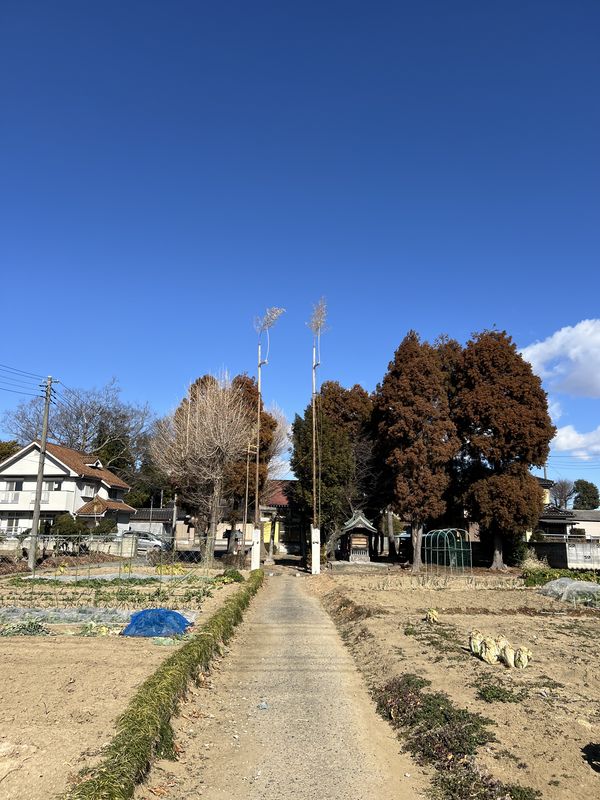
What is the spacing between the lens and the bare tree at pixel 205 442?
2995cm

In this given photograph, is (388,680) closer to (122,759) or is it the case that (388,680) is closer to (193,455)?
(122,759)

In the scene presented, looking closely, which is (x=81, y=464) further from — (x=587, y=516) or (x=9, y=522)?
(x=587, y=516)

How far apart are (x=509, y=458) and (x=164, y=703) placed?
27.1 meters

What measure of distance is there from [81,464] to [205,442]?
1793cm

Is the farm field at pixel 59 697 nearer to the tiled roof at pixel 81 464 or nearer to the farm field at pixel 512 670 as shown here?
the farm field at pixel 512 670

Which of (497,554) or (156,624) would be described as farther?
(497,554)

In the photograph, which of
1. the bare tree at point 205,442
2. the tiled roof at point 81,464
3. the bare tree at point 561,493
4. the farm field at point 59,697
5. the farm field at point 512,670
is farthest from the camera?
the bare tree at point 561,493

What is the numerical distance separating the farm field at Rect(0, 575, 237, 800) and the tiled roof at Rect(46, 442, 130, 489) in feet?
97.4

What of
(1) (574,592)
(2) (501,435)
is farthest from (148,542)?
(1) (574,592)

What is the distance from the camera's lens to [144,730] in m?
5.34

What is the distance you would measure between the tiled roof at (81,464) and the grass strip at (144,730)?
3518 cm

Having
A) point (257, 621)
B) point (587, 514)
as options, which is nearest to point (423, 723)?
point (257, 621)

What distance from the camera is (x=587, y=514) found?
50.9m

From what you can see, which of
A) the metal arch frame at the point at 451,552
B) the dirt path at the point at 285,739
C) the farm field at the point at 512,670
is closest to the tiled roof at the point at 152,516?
the metal arch frame at the point at 451,552
